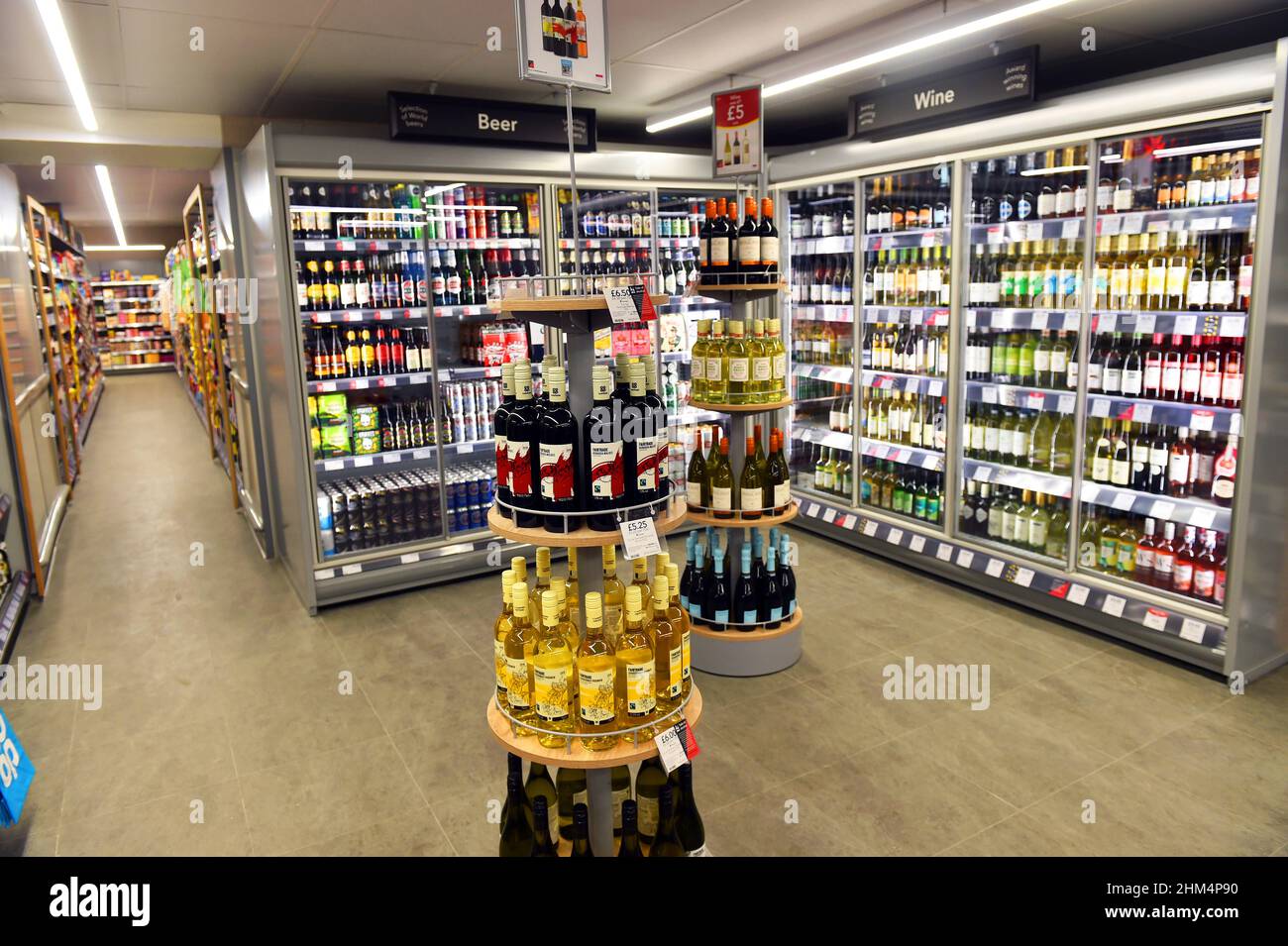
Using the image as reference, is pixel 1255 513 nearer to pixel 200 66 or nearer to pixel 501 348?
pixel 501 348

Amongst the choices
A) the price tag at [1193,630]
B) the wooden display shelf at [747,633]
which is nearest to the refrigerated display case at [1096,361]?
the price tag at [1193,630]

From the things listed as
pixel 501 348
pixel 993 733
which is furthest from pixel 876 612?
pixel 501 348

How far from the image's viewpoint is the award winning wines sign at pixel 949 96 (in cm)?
426

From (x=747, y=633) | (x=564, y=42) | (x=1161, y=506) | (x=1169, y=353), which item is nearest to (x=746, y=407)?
(x=747, y=633)

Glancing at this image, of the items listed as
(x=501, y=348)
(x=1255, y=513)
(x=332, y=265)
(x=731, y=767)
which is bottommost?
(x=731, y=767)

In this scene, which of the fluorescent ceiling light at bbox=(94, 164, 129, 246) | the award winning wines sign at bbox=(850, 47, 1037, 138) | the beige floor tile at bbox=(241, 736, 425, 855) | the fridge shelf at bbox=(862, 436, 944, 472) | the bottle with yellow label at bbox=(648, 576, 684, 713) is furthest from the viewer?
the fluorescent ceiling light at bbox=(94, 164, 129, 246)

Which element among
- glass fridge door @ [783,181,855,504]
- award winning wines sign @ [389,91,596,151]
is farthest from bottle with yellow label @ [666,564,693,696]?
glass fridge door @ [783,181,855,504]

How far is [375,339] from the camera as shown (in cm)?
555

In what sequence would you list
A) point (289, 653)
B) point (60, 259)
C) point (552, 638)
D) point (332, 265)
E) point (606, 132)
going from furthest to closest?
point (60, 259), point (606, 132), point (332, 265), point (289, 653), point (552, 638)

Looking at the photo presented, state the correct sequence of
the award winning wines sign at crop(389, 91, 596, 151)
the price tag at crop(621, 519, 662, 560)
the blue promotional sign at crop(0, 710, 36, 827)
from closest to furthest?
the price tag at crop(621, 519, 662, 560) → the blue promotional sign at crop(0, 710, 36, 827) → the award winning wines sign at crop(389, 91, 596, 151)

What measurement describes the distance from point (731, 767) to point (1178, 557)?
2.55m

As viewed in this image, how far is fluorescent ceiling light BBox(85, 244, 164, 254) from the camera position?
20.5 metres

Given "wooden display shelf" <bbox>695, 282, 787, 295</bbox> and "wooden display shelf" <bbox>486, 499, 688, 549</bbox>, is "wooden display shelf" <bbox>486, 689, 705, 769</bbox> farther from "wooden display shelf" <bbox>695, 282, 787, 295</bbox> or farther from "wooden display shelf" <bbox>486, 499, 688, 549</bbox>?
"wooden display shelf" <bbox>695, 282, 787, 295</bbox>

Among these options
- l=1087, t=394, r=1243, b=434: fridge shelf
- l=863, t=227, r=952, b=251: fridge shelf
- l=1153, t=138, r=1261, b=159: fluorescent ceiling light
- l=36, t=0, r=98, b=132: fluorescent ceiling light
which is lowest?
l=1087, t=394, r=1243, b=434: fridge shelf
